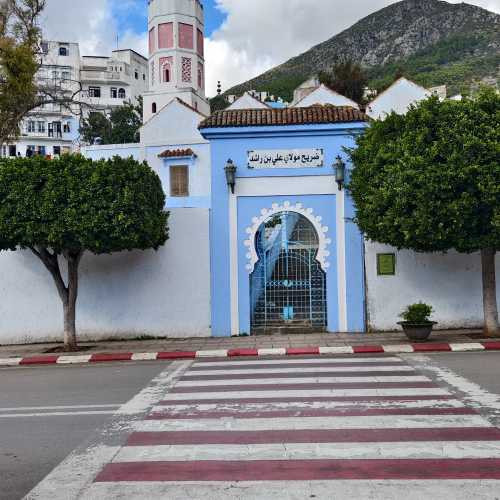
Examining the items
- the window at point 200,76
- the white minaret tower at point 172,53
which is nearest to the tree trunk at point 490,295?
the white minaret tower at point 172,53

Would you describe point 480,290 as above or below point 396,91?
below

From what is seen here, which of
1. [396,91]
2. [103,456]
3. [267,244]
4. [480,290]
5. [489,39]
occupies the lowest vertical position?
[103,456]

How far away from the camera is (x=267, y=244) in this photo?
17750mm

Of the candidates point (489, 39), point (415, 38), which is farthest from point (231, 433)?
point (415, 38)

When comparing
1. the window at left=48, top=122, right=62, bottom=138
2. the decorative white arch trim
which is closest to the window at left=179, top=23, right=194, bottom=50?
the window at left=48, top=122, right=62, bottom=138

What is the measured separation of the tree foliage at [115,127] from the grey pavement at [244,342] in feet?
154

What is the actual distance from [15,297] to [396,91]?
2616cm

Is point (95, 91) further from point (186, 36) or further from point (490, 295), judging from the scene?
point (490, 295)

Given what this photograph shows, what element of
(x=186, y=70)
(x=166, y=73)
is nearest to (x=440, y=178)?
(x=186, y=70)

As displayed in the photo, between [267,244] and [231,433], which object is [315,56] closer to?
[267,244]

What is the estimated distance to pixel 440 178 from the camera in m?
14.4

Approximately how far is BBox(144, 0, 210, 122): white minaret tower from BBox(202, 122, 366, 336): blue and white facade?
125ft

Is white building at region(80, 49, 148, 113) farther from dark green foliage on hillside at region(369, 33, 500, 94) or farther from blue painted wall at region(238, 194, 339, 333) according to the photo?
blue painted wall at region(238, 194, 339, 333)

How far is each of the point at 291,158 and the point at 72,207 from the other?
19.0 feet
